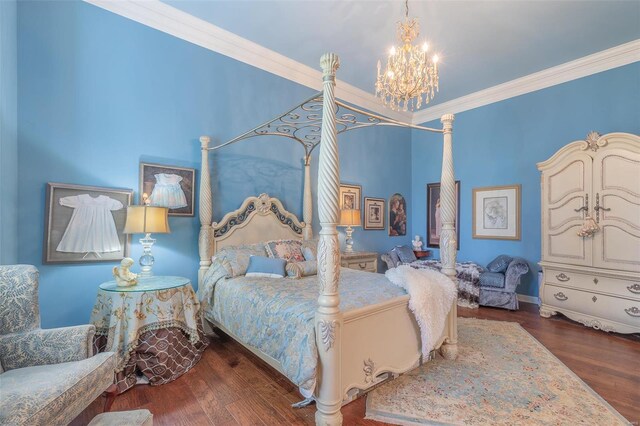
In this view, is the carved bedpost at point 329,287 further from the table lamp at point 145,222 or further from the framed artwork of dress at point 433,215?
the framed artwork of dress at point 433,215

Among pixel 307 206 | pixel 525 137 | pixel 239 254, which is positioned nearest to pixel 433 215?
pixel 525 137

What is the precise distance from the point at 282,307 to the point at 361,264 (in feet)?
8.07

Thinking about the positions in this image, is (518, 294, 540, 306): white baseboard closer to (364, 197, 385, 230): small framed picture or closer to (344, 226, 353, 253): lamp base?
(364, 197, 385, 230): small framed picture

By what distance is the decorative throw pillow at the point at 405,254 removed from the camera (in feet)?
18.1

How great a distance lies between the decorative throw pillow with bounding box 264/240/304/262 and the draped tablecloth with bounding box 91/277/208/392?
108 cm

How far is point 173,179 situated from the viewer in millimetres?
3391

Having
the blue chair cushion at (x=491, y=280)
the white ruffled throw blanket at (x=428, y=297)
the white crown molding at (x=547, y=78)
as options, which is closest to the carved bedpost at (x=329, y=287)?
the white ruffled throw blanket at (x=428, y=297)

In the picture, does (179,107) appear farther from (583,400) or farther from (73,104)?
(583,400)

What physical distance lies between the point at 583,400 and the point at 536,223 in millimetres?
3239

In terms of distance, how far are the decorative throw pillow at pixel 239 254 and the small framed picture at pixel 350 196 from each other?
205 centimetres

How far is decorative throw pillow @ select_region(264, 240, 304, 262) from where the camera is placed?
352cm

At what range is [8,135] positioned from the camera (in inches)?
96.3

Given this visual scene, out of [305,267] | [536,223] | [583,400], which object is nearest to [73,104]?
[305,267]

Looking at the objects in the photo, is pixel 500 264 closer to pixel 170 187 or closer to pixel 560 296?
pixel 560 296
